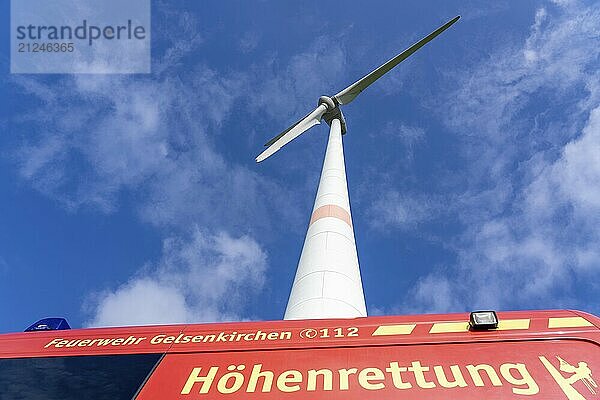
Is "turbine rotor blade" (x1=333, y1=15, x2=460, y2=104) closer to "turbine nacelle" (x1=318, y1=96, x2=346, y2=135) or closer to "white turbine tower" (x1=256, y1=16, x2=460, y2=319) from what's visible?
"turbine nacelle" (x1=318, y1=96, x2=346, y2=135)

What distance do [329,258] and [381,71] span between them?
13979 mm

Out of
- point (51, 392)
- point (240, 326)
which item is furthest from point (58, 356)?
point (240, 326)

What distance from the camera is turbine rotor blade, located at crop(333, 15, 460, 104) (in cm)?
2421

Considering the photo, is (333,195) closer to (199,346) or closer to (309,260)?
(309,260)

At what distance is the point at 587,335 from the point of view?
15.4 ft

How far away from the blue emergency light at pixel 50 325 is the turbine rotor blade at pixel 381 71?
20261 millimetres

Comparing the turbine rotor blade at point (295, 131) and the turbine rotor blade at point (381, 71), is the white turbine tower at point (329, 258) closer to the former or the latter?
the turbine rotor blade at point (295, 131)

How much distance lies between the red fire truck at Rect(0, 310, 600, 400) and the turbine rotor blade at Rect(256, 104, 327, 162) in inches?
578

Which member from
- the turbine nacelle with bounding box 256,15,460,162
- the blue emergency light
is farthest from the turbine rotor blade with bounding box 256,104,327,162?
the blue emergency light

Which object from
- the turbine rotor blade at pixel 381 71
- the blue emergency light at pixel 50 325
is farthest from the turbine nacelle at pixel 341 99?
the blue emergency light at pixel 50 325

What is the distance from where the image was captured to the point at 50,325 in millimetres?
6273

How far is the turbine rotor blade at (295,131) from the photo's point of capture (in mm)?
20016

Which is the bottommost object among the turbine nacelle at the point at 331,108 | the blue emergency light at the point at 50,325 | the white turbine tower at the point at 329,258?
the blue emergency light at the point at 50,325

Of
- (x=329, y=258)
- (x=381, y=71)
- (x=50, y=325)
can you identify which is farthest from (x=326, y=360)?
(x=381, y=71)
